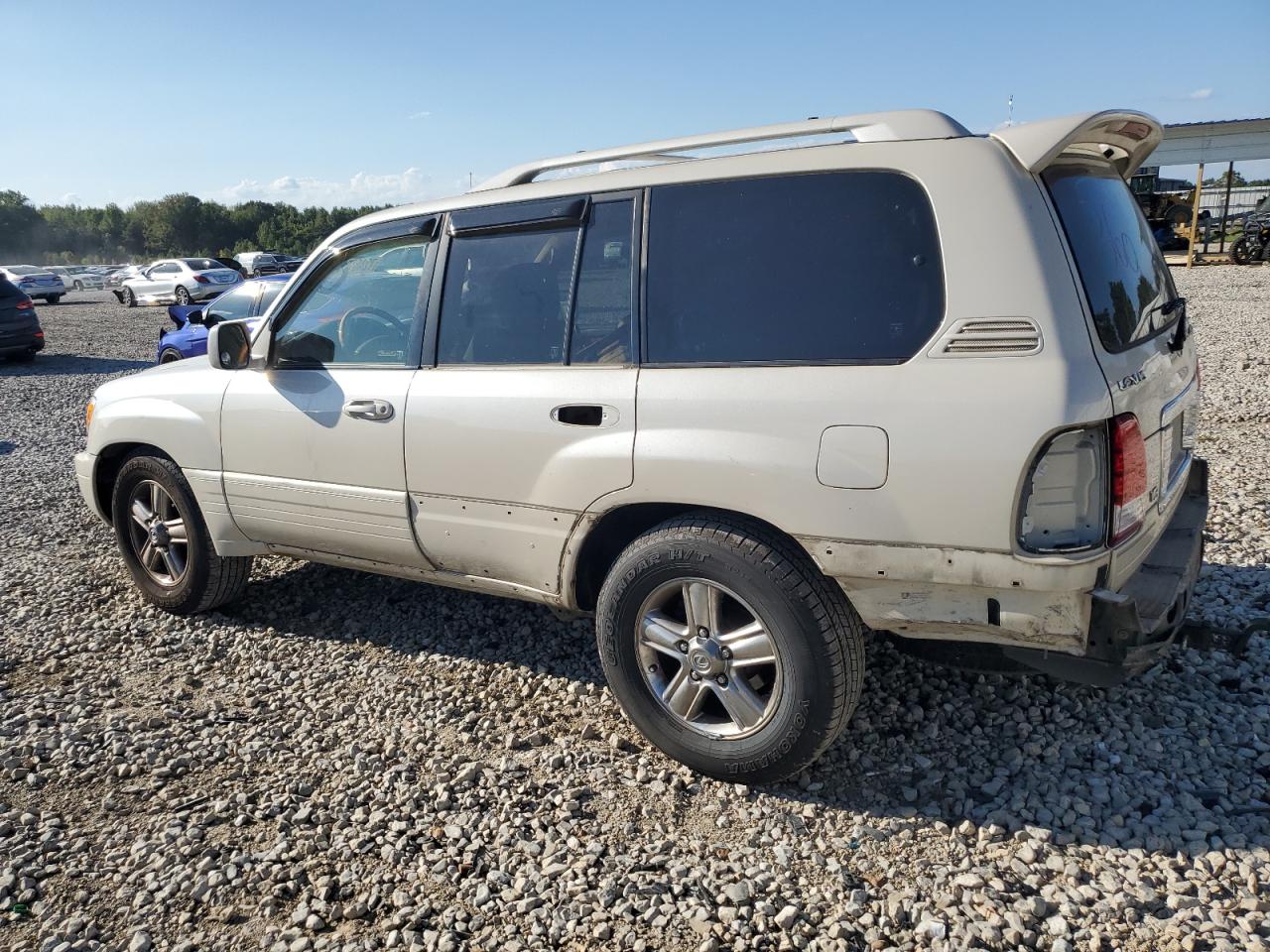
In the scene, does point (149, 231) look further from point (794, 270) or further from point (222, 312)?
point (794, 270)

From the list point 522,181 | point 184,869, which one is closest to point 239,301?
point 522,181

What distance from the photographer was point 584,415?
10.6 feet

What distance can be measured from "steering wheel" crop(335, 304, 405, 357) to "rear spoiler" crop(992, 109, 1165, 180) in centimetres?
237

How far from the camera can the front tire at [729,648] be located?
114 inches

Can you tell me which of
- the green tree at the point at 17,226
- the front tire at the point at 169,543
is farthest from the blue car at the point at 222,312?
the green tree at the point at 17,226

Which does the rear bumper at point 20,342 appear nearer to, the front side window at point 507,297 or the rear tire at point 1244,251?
the front side window at point 507,297

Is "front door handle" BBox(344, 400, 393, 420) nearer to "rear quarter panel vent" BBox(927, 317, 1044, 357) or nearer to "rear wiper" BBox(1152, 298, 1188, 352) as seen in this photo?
"rear quarter panel vent" BBox(927, 317, 1044, 357)

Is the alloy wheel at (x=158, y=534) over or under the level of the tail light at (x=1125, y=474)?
under

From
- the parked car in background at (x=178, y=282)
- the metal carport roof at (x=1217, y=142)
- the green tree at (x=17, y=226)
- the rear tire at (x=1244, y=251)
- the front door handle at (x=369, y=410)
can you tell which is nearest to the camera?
the front door handle at (x=369, y=410)

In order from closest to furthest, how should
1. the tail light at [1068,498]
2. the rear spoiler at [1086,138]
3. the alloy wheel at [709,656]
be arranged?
the tail light at [1068,498] < the rear spoiler at [1086,138] < the alloy wheel at [709,656]

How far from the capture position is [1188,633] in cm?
312

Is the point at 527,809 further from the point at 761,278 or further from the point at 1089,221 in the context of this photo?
the point at 1089,221

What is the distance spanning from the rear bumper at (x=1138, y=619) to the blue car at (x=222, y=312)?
9.83 metres

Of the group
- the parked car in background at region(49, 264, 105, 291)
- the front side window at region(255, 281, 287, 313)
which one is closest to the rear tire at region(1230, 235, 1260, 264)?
the front side window at region(255, 281, 287, 313)
